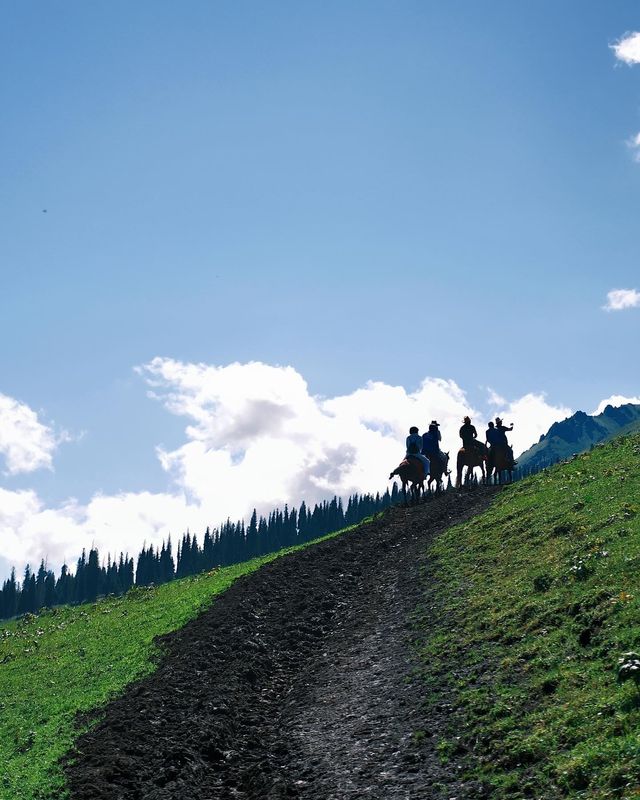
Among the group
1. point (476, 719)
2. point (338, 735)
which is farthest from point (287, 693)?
point (476, 719)

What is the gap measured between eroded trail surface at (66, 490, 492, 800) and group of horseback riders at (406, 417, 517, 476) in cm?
1163

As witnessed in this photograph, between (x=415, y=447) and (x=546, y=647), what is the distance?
25.1 m

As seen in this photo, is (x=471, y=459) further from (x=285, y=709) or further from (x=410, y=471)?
(x=285, y=709)

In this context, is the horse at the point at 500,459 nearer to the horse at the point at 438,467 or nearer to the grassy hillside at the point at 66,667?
the horse at the point at 438,467

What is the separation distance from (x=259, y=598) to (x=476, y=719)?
14929mm

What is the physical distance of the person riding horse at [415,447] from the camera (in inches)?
1575

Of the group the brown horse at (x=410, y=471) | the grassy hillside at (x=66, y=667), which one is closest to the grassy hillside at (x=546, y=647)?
the grassy hillside at (x=66, y=667)

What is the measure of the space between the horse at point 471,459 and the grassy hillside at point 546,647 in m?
13.9

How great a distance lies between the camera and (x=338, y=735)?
49.9 ft

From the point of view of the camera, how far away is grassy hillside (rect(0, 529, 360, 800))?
16781 mm

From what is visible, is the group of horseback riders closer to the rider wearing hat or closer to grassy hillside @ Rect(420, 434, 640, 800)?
the rider wearing hat

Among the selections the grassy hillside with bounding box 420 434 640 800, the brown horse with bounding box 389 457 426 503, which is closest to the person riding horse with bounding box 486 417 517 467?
the brown horse with bounding box 389 457 426 503

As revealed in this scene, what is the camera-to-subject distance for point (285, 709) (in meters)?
17.9

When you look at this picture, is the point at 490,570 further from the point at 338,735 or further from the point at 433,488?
the point at 433,488
